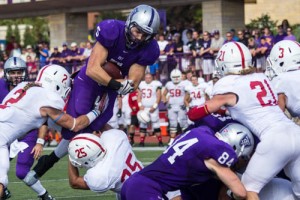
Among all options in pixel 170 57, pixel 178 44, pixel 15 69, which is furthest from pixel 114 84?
pixel 178 44

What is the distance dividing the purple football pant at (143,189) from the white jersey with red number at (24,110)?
5.33 feet

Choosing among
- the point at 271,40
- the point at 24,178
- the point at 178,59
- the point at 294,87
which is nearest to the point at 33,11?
the point at 178,59

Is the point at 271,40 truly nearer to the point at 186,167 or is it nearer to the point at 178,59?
the point at 178,59

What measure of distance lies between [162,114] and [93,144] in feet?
41.3

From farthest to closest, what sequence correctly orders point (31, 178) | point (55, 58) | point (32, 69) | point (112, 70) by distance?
point (32, 69), point (55, 58), point (31, 178), point (112, 70)

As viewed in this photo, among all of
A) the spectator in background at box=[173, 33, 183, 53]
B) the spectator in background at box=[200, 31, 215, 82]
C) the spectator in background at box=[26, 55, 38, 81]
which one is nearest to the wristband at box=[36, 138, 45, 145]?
the spectator in background at box=[200, 31, 215, 82]

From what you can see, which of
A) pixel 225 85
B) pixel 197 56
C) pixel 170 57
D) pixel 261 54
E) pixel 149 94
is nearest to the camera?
pixel 225 85

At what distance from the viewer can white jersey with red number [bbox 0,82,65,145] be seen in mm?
7852

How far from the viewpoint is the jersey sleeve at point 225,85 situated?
22.4 ft

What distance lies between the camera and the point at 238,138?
21.6ft

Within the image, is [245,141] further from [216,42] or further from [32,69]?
[32,69]

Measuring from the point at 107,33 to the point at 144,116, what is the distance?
31.8 ft

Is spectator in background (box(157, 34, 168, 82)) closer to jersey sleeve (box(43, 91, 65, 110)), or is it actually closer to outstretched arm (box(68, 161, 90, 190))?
jersey sleeve (box(43, 91, 65, 110))

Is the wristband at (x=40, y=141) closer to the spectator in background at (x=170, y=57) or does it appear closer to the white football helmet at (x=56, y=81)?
the white football helmet at (x=56, y=81)
